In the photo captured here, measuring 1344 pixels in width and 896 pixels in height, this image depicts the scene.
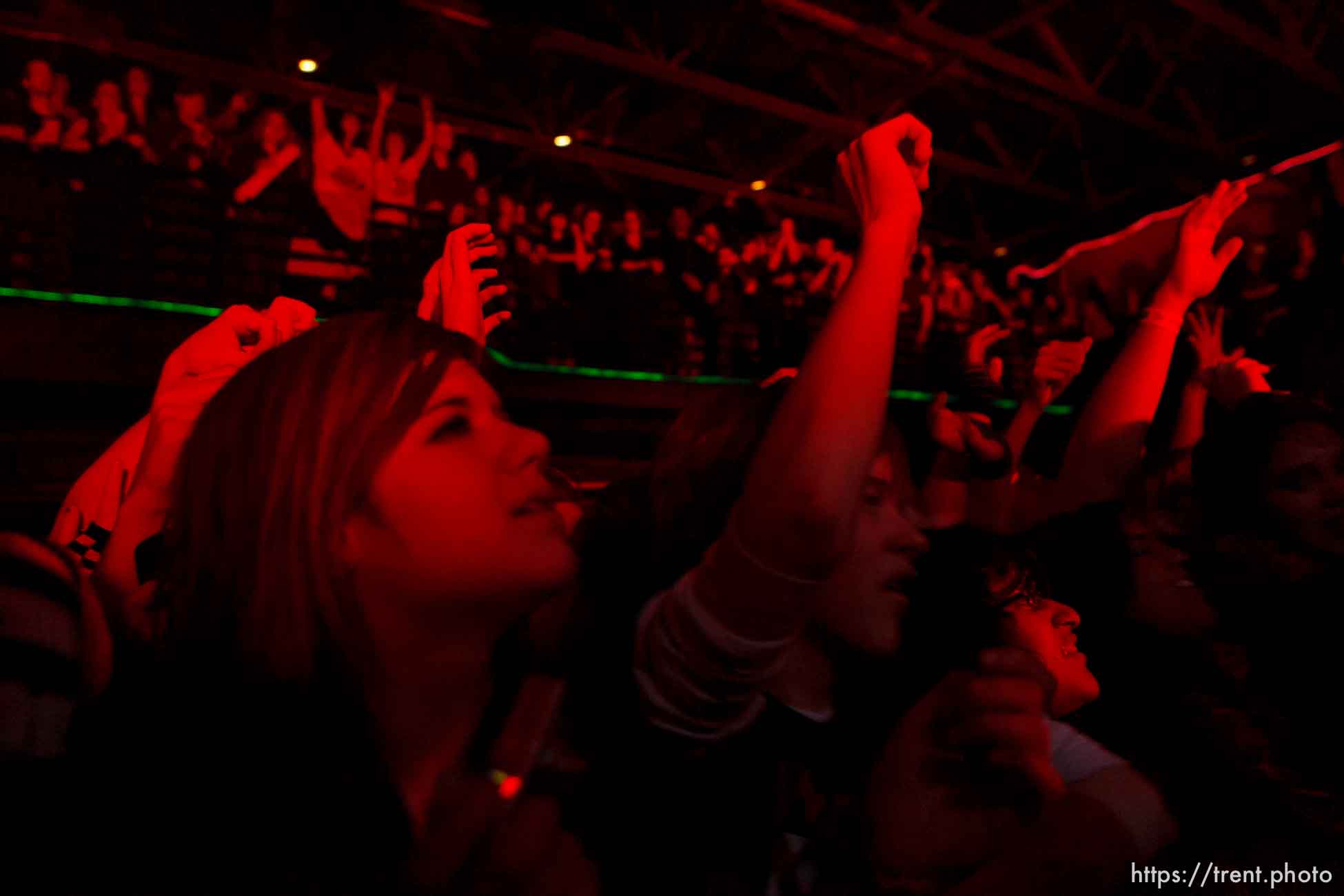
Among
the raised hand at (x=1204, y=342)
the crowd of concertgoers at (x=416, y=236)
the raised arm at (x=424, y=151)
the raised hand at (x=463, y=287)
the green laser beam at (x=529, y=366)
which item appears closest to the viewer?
the raised hand at (x=463, y=287)

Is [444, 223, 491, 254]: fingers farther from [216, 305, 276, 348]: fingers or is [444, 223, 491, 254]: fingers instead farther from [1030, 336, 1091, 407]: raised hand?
[1030, 336, 1091, 407]: raised hand

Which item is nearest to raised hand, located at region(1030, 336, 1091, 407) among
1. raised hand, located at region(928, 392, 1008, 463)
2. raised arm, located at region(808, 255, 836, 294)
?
raised hand, located at region(928, 392, 1008, 463)

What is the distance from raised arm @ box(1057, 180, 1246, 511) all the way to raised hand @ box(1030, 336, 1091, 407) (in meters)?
0.29

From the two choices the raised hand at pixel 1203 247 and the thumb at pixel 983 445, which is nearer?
the raised hand at pixel 1203 247

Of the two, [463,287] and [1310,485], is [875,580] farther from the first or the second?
[1310,485]

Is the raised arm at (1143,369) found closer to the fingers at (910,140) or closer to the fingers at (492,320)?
the fingers at (910,140)

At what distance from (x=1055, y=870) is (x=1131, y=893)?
8.1 inches

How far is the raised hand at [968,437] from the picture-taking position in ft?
5.84

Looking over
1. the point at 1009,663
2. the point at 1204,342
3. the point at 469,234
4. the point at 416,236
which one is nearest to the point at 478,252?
the point at 469,234

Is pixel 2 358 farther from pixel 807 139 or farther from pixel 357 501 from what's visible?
pixel 807 139

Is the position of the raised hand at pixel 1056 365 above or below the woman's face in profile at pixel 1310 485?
above

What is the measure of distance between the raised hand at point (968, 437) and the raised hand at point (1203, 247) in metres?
0.49

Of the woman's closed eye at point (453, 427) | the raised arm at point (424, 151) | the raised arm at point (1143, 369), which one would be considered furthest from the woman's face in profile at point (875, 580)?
the raised arm at point (424, 151)

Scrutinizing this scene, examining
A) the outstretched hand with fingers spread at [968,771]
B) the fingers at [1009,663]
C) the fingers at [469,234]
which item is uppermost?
the fingers at [469,234]
